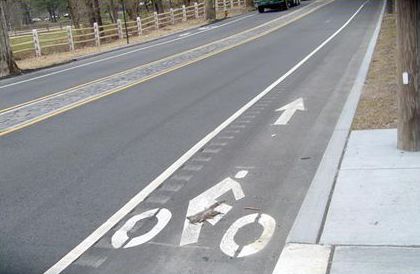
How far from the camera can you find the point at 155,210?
579cm

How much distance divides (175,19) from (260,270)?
4256 cm

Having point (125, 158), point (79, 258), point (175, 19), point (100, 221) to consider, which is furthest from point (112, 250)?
point (175, 19)

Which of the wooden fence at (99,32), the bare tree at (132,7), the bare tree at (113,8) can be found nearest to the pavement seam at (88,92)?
the wooden fence at (99,32)

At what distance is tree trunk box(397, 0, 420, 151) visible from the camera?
666 centimetres

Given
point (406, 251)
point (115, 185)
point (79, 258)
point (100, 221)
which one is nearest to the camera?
point (406, 251)

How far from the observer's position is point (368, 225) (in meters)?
4.92

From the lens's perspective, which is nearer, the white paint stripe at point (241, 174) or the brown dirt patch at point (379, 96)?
the white paint stripe at point (241, 174)

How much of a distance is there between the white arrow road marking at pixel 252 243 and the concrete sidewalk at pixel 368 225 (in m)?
0.25

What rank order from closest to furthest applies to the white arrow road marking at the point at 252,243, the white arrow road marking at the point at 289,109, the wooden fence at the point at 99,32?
the white arrow road marking at the point at 252,243
the white arrow road marking at the point at 289,109
the wooden fence at the point at 99,32

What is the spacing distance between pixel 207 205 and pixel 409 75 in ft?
9.27

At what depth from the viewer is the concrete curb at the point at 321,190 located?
489 cm

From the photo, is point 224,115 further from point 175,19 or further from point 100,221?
point 175,19

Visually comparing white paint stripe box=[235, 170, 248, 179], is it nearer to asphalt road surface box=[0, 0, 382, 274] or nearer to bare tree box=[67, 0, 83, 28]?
asphalt road surface box=[0, 0, 382, 274]

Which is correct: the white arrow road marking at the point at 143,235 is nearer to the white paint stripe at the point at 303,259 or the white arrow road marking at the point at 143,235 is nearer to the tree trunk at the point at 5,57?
the white paint stripe at the point at 303,259
